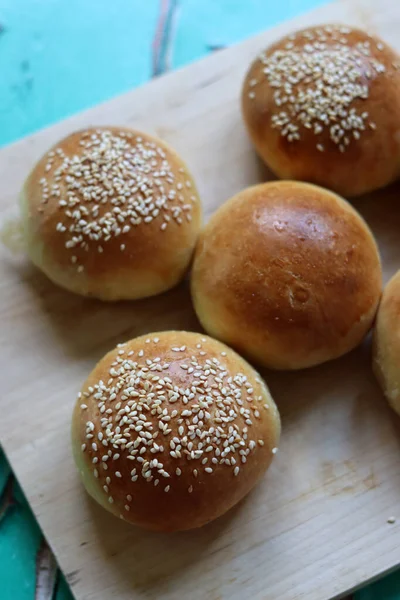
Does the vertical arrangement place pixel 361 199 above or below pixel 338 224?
below

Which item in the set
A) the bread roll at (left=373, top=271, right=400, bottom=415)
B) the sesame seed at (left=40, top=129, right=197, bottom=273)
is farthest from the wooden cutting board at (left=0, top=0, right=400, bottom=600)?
the sesame seed at (left=40, top=129, right=197, bottom=273)

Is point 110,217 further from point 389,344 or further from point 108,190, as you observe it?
point 389,344

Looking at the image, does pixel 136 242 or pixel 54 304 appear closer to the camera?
pixel 136 242

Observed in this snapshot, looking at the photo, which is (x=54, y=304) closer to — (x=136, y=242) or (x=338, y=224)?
(x=136, y=242)

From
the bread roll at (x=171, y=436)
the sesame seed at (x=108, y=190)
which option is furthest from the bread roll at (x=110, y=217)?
the bread roll at (x=171, y=436)

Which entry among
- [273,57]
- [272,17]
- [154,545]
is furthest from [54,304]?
[272,17]

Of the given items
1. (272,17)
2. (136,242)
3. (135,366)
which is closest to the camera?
(135,366)
